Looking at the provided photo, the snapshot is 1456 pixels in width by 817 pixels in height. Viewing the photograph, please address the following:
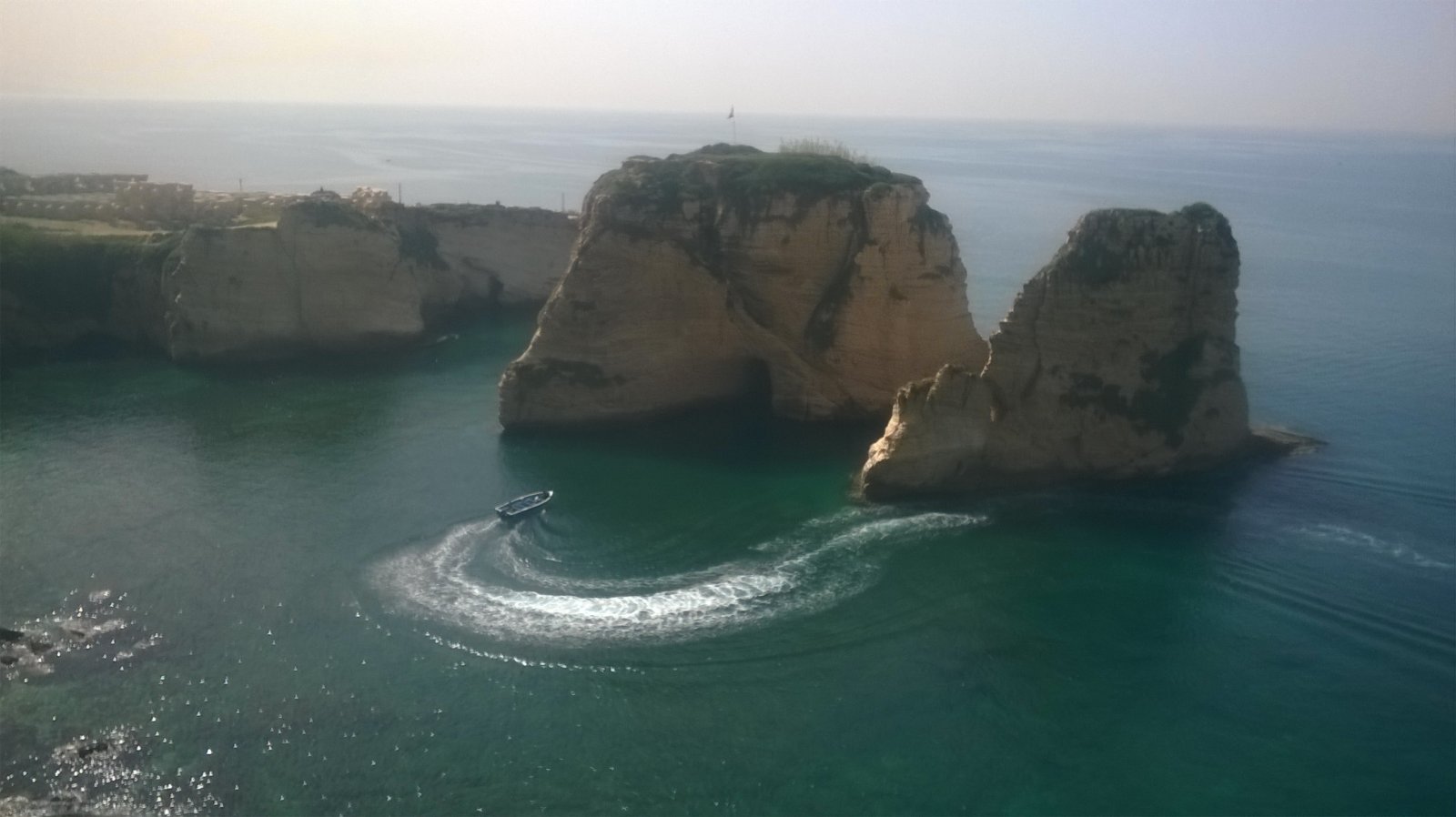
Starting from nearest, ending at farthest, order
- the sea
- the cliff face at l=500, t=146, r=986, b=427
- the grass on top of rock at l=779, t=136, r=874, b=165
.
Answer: the sea, the cliff face at l=500, t=146, r=986, b=427, the grass on top of rock at l=779, t=136, r=874, b=165

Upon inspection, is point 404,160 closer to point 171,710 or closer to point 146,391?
point 146,391

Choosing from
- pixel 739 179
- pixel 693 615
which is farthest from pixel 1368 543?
pixel 739 179

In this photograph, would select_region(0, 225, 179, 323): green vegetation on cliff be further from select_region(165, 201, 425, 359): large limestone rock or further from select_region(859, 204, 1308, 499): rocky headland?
select_region(859, 204, 1308, 499): rocky headland

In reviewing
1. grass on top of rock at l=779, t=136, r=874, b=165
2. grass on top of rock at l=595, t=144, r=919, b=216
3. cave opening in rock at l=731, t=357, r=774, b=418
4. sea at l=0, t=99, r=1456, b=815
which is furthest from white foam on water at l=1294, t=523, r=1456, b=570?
grass on top of rock at l=779, t=136, r=874, b=165

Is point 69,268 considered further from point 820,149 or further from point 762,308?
point 820,149

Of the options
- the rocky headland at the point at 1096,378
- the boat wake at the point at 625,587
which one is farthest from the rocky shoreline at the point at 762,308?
the boat wake at the point at 625,587

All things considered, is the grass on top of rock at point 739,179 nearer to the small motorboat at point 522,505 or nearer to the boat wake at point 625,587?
the small motorboat at point 522,505
